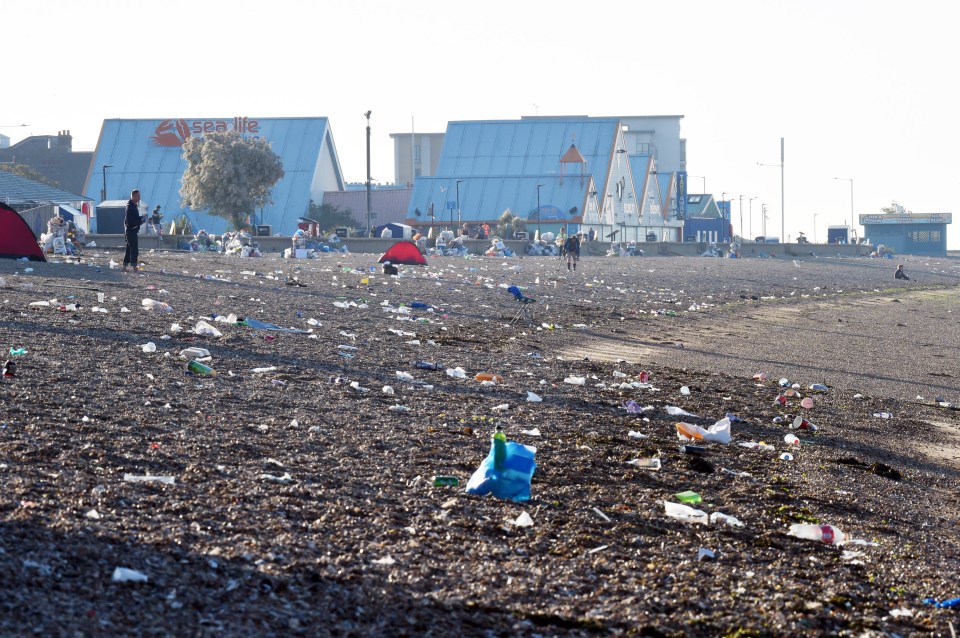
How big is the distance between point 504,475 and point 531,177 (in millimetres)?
73624

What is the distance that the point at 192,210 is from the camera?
238ft

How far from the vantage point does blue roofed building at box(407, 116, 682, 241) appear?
250 feet

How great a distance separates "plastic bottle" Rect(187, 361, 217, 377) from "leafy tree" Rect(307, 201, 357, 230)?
220ft

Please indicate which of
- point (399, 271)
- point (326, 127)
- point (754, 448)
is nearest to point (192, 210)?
point (326, 127)

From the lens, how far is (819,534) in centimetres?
585

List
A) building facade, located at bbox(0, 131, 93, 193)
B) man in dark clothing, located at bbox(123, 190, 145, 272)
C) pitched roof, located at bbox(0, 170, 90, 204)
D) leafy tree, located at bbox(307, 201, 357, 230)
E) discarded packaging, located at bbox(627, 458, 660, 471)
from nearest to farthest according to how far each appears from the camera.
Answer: discarded packaging, located at bbox(627, 458, 660, 471) < man in dark clothing, located at bbox(123, 190, 145, 272) < pitched roof, located at bbox(0, 170, 90, 204) < leafy tree, located at bbox(307, 201, 357, 230) < building facade, located at bbox(0, 131, 93, 193)

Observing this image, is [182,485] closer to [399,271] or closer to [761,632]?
[761,632]

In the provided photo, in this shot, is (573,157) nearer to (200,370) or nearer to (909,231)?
(909,231)

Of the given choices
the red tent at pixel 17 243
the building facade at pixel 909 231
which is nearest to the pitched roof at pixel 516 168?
the building facade at pixel 909 231

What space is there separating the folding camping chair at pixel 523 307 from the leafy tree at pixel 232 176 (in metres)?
45.1

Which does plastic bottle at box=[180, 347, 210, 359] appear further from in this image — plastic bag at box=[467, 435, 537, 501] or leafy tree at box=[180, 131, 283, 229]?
leafy tree at box=[180, 131, 283, 229]

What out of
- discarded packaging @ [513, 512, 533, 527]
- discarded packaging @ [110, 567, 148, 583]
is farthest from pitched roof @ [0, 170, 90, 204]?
discarded packaging @ [110, 567, 148, 583]

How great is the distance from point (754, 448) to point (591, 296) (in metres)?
15.6

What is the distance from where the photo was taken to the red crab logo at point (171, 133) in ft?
259
